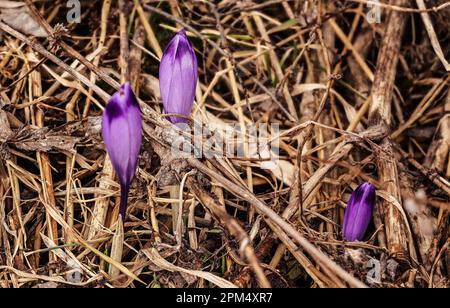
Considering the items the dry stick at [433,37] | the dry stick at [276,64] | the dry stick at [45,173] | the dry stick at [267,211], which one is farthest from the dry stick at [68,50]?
the dry stick at [433,37]

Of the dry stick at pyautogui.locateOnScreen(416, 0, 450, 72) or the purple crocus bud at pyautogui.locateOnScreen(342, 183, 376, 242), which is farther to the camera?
the dry stick at pyautogui.locateOnScreen(416, 0, 450, 72)

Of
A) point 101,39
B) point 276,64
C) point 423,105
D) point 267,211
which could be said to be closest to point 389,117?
point 423,105

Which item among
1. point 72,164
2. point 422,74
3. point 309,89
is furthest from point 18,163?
point 422,74

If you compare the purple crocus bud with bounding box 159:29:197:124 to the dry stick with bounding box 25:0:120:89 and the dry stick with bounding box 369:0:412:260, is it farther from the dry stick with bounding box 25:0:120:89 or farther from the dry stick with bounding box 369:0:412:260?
the dry stick with bounding box 369:0:412:260

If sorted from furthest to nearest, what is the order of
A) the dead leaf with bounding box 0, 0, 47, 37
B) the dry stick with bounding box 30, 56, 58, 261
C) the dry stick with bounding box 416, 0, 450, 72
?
1. the dead leaf with bounding box 0, 0, 47, 37
2. the dry stick with bounding box 416, 0, 450, 72
3. the dry stick with bounding box 30, 56, 58, 261

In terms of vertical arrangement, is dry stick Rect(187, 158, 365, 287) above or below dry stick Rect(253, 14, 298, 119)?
below

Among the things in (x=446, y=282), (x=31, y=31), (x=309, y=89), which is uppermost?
(x=31, y=31)

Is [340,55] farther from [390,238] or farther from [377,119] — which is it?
[390,238]

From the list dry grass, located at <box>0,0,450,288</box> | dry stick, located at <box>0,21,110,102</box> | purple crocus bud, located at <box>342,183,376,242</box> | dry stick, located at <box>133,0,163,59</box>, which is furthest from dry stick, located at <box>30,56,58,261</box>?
purple crocus bud, located at <box>342,183,376,242</box>
